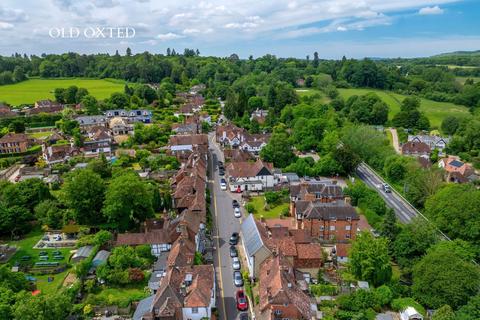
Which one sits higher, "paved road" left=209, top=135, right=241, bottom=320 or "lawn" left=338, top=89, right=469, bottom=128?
"lawn" left=338, top=89, right=469, bottom=128

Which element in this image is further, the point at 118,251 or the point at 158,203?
the point at 158,203

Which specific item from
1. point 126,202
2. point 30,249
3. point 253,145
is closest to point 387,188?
point 253,145

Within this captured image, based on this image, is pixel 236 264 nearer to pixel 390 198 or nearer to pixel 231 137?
pixel 390 198

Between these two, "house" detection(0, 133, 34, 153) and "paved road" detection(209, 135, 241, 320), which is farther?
"house" detection(0, 133, 34, 153)

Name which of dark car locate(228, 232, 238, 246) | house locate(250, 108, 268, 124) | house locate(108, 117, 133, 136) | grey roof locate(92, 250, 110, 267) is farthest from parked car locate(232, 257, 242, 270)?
house locate(250, 108, 268, 124)

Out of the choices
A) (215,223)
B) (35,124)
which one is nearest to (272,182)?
(215,223)

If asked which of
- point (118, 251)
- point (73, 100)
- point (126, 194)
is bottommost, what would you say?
point (118, 251)

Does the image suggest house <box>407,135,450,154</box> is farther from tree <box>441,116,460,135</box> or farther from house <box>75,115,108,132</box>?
house <box>75,115,108,132</box>

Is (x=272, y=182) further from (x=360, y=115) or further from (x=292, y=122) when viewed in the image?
(x=360, y=115)
